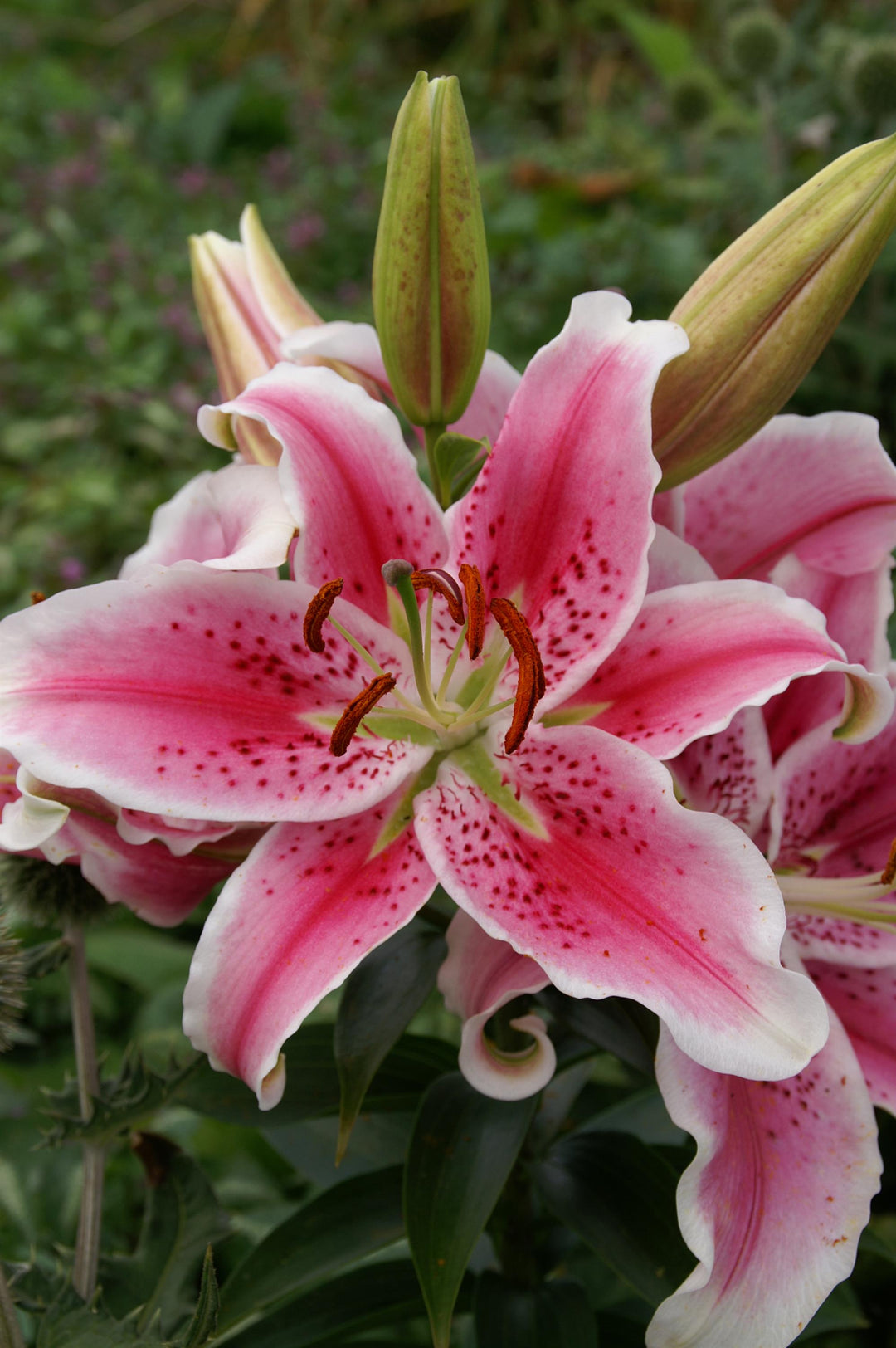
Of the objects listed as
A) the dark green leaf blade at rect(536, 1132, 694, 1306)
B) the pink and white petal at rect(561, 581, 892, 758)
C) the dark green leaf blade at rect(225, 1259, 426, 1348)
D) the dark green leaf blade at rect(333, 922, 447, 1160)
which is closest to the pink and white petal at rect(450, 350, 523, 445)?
the pink and white petal at rect(561, 581, 892, 758)

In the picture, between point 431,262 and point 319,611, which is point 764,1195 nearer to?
point 319,611

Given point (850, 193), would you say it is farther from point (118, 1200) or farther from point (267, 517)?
point (118, 1200)

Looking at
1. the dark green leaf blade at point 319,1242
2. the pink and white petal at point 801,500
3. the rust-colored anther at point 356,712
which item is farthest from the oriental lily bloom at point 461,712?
the dark green leaf blade at point 319,1242

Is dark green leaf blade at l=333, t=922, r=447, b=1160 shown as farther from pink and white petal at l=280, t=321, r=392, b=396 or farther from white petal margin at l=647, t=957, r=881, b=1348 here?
pink and white petal at l=280, t=321, r=392, b=396

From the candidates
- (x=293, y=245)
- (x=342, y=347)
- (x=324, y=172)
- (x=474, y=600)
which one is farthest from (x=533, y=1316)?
(x=324, y=172)

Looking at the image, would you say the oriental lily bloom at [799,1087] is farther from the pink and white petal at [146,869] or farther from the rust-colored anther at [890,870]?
the pink and white petal at [146,869]

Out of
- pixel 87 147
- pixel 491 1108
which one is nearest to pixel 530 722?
pixel 491 1108
